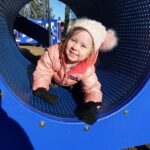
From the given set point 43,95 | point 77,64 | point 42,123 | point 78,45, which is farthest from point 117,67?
point 42,123

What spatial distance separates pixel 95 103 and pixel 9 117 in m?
0.55

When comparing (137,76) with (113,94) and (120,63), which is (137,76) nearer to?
(113,94)

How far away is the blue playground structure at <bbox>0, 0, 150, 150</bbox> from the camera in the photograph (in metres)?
1.87

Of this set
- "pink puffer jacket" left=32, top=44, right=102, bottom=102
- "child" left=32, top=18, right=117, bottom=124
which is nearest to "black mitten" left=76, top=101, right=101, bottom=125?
"child" left=32, top=18, right=117, bottom=124

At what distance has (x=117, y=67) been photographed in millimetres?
2582

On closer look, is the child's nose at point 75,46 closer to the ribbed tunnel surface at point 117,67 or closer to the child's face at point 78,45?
the child's face at point 78,45

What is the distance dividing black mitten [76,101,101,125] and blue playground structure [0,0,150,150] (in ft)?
0.11

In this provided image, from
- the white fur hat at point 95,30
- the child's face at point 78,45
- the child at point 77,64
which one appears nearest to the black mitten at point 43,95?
the child at point 77,64

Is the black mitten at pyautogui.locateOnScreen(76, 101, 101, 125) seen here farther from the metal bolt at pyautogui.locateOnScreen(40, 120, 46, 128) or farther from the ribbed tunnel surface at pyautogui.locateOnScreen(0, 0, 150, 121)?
the metal bolt at pyautogui.locateOnScreen(40, 120, 46, 128)

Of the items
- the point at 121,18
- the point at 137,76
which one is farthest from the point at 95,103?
the point at 121,18

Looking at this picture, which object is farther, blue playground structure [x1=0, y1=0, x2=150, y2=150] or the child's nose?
the child's nose

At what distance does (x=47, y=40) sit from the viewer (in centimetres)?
437

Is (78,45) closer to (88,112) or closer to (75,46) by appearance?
(75,46)

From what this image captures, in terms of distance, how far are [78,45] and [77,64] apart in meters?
0.21
